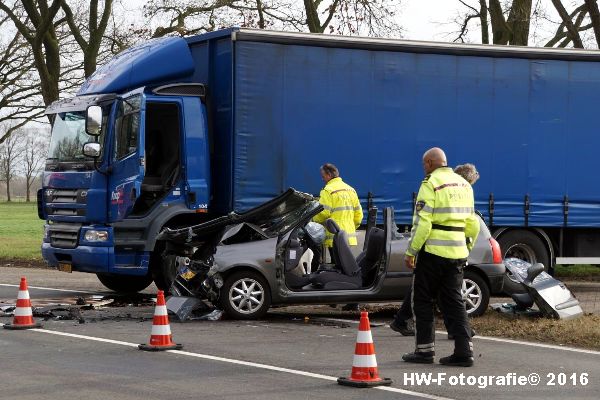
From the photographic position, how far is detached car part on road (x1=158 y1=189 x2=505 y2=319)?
12.4 metres

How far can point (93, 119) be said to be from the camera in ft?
48.1

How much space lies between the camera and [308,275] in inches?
497

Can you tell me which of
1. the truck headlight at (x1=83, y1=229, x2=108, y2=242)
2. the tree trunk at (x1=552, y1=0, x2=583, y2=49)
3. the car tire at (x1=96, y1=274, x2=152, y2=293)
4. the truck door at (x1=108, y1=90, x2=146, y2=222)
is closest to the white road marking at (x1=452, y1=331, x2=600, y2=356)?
the truck door at (x1=108, y1=90, x2=146, y2=222)

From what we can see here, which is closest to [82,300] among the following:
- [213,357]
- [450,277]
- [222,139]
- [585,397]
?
[222,139]

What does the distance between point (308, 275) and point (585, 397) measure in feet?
16.9

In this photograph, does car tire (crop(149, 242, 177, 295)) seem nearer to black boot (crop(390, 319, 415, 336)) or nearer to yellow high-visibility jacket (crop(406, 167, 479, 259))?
black boot (crop(390, 319, 415, 336))

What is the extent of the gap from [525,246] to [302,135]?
4.00 m

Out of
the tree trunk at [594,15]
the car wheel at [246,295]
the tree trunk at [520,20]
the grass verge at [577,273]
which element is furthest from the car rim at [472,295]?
the tree trunk at [520,20]

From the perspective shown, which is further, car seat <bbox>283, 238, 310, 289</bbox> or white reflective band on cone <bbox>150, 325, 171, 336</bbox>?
car seat <bbox>283, 238, 310, 289</bbox>

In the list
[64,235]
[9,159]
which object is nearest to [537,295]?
[64,235]

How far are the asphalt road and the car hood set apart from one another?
105 cm

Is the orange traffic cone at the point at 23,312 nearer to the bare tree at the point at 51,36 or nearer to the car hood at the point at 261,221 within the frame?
the car hood at the point at 261,221

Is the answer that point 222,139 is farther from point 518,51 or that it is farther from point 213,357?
point 213,357

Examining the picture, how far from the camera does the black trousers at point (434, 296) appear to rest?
935cm
